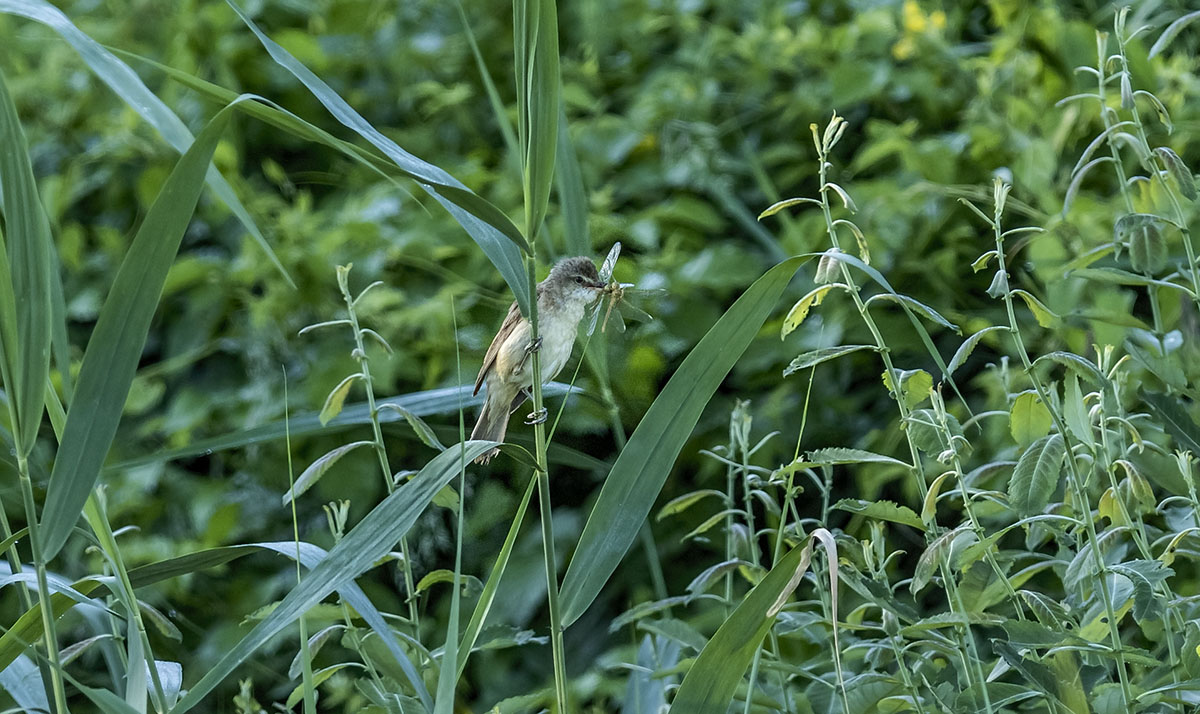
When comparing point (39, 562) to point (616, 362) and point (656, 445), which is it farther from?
point (616, 362)

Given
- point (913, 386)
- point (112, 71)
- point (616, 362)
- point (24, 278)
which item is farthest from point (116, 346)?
point (616, 362)

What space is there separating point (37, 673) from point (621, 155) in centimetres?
157

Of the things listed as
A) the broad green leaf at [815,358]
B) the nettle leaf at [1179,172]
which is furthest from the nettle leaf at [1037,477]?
the nettle leaf at [1179,172]

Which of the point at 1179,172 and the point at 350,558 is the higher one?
the point at 1179,172

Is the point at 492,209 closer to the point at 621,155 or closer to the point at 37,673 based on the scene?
the point at 37,673

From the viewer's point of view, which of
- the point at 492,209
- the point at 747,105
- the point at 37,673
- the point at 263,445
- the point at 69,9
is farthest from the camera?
the point at 69,9

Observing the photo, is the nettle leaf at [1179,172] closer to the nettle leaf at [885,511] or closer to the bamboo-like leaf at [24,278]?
the nettle leaf at [885,511]

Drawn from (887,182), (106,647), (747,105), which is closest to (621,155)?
(747,105)

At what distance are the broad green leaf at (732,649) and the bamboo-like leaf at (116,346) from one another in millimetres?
430

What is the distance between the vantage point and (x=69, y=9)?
3.12 metres

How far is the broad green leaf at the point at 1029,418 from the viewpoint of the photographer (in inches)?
36.7

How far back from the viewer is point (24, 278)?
0.83 m

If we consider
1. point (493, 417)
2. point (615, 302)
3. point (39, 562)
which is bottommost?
point (493, 417)

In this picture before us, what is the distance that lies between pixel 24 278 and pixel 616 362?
1.12 metres
